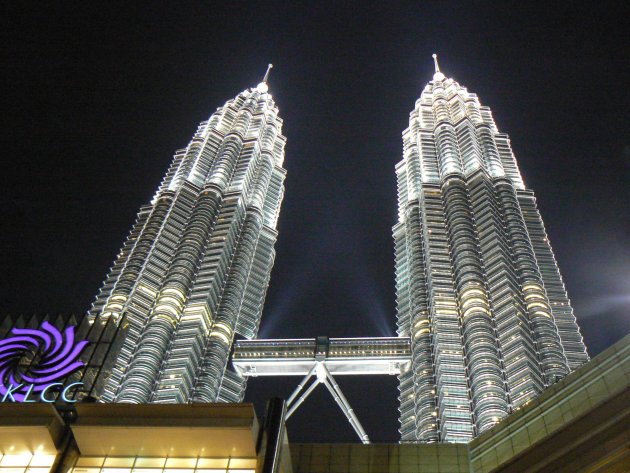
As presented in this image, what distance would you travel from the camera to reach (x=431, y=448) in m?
31.4

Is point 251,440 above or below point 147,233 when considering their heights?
below

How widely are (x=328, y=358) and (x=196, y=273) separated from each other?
2058 cm

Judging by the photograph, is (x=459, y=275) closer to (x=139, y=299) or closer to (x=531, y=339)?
(x=531, y=339)

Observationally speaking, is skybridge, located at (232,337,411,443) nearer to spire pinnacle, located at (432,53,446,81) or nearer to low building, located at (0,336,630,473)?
low building, located at (0,336,630,473)

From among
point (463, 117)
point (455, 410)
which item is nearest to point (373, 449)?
point (455, 410)

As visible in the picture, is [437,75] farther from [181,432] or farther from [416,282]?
[181,432]

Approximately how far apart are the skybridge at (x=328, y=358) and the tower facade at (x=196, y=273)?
5.61 meters

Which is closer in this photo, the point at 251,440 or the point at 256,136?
the point at 251,440

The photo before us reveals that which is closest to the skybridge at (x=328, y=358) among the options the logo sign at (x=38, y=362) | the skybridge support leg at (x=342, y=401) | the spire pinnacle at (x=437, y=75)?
the skybridge support leg at (x=342, y=401)

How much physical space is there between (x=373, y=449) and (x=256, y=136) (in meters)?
82.2

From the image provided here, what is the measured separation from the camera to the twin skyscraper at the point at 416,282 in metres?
68.1

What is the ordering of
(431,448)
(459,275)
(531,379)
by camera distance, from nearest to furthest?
(431,448) < (531,379) < (459,275)

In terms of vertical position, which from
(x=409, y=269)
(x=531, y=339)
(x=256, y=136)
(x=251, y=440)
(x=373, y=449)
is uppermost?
(x=256, y=136)

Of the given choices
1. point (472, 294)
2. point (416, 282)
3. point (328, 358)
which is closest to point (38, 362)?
point (328, 358)
